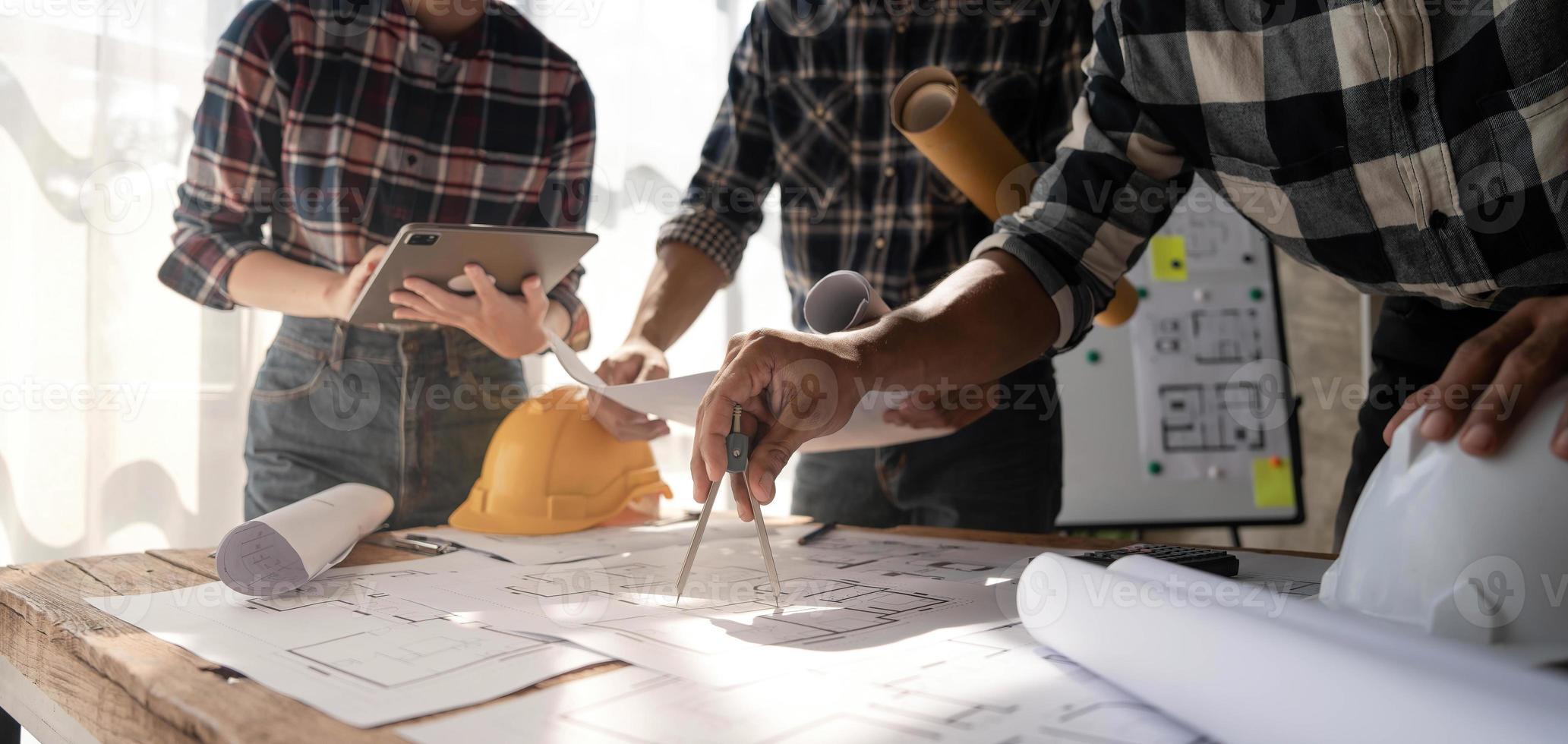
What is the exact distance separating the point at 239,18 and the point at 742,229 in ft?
2.85

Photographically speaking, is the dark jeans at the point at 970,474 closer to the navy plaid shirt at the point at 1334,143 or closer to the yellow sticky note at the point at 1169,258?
the navy plaid shirt at the point at 1334,143

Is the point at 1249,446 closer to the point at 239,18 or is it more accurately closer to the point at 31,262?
the point at 239,18

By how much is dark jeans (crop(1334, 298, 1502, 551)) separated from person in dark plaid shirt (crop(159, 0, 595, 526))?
1.13 meters

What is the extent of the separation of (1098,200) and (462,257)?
834 mm

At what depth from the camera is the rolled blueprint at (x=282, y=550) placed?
83cm

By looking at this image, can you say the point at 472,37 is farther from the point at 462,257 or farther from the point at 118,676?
the point at 118,676

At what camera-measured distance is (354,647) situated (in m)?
0.67

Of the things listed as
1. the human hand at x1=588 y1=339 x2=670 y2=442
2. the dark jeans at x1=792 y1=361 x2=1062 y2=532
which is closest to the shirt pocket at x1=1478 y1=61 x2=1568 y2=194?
the dark jeans at x1=792 y1=361 x2=1062 y2=532

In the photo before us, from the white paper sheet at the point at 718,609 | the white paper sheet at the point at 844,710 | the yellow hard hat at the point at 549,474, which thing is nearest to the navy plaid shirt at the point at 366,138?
the yellow hard hat at the point at 549,474

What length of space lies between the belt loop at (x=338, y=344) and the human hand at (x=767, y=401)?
2.99ft

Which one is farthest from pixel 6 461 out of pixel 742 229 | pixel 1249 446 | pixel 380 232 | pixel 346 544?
pixel 1249 446

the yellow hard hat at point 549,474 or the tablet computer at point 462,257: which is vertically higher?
the tablet computer at point 462,257

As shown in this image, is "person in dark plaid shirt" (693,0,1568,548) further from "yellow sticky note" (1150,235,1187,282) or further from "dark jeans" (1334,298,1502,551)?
"yellow sticky note" (1150,235,1187,282)

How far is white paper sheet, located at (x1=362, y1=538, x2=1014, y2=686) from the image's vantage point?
0.65 m
